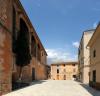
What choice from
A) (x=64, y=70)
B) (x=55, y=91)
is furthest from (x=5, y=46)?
(x=64, y=70)

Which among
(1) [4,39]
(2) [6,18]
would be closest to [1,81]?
(1) [4,39]

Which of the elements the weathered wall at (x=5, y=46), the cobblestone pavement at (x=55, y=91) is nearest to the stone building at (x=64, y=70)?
the cobblestone pavement at (x=55, y=91)

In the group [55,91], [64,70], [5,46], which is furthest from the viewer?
[64,70]

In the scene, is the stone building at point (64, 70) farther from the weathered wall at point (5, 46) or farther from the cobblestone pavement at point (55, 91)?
the weathered wall at point (5, 46)

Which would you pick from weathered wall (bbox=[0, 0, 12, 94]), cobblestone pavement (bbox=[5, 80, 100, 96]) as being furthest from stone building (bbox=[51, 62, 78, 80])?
weathered wall (bbox=[0, 0, 12, 94])

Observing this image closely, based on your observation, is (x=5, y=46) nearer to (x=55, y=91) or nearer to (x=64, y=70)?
(x=55, y=91)

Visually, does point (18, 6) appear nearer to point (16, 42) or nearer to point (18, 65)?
point (16, 42)

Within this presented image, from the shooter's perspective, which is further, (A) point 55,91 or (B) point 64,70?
(B) point 64,70

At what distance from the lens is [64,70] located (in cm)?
7800

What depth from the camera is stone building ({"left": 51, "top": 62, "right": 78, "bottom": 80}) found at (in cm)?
7694

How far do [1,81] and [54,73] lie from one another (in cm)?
6406

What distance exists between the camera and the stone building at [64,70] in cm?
7694

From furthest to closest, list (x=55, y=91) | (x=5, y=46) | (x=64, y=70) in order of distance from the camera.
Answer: (x=64, y=70)
(x=55, y=91)
(x=5, y=46)

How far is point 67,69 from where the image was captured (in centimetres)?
7775
